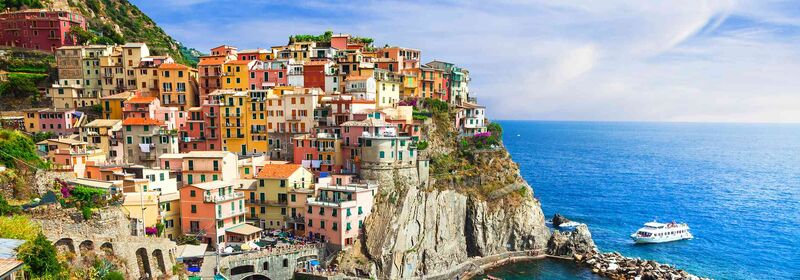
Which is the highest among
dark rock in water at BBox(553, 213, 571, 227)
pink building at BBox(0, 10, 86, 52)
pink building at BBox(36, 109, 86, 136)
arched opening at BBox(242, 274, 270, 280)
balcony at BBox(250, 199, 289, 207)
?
pink building at BBox(0, 10, 86, 52)

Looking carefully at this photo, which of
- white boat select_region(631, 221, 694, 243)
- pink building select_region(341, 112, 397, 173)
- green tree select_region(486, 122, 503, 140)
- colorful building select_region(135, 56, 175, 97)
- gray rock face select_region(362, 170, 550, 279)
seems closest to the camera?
→ gray rock face select_region(362, 170, 550, 279)

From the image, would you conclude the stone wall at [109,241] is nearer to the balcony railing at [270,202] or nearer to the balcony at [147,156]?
the balcony railing at [270,202]

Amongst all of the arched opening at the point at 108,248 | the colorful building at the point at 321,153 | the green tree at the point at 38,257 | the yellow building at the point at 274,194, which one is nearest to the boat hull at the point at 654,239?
the colorful building at the point at 321,153

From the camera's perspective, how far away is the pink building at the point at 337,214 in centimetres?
5328

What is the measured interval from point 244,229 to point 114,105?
103 feet

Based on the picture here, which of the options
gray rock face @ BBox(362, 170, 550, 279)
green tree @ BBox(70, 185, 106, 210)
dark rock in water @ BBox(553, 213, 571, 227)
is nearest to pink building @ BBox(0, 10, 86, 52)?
green tree @ BBox(70, 185, 106, 210)

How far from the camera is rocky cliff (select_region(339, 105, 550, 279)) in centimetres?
5584

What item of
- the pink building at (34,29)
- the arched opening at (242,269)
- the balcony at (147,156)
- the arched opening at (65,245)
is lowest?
the arched opening at (242,269)

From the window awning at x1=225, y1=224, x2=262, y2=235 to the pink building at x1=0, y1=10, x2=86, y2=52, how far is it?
51646 mm

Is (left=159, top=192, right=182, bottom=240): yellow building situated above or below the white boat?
above

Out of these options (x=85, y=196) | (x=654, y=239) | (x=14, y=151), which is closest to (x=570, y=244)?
(x=654, y=239)

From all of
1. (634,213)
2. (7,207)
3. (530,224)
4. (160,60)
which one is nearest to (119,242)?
(7,207)

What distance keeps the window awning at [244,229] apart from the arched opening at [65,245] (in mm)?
17489

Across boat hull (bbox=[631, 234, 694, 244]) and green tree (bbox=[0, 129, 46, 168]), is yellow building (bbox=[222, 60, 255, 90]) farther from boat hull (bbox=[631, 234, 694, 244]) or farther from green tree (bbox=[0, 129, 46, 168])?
boat hull (bbox=[631, 234, 694, 244])
